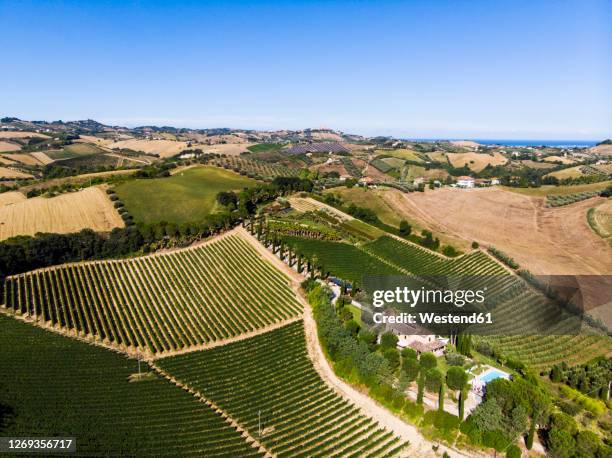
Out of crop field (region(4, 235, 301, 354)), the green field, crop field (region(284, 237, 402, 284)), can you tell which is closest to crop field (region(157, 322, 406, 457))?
crop field (region(4, 235, 301, 354))

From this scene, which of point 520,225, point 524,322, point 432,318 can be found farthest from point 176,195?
point 520,225

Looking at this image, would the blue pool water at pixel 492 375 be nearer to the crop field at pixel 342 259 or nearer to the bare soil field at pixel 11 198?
the crop field at pixel 342 259

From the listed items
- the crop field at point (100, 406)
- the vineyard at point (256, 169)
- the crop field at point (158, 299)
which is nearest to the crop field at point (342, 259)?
the crop field at point (158, 299)

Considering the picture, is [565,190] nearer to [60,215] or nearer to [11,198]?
[60,215]

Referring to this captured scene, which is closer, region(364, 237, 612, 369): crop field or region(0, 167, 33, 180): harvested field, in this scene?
region(364, 237, 612, 369): crop field

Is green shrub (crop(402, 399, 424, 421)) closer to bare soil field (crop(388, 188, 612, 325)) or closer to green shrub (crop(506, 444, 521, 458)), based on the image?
green shrub (crop(506, 444, 521, 458))

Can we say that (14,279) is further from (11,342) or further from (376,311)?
(376,311)
